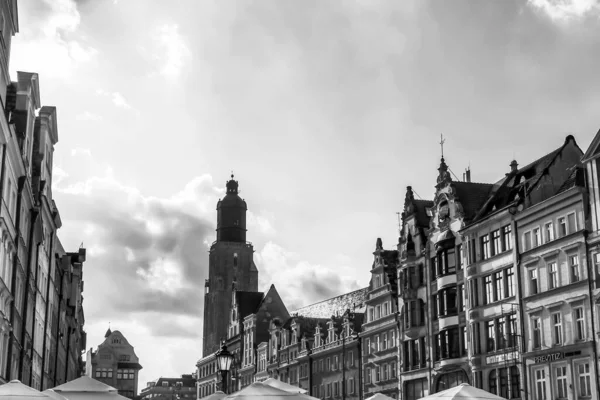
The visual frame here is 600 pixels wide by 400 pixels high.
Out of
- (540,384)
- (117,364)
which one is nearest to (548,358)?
(540,384)

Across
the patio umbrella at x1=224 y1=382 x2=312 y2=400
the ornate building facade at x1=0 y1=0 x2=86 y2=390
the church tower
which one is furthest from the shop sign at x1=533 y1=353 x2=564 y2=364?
the church tower

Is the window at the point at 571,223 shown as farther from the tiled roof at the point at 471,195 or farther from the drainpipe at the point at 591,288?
the tiled roof at the point at 471,195

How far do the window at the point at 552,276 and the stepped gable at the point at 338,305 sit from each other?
4105 centimetres

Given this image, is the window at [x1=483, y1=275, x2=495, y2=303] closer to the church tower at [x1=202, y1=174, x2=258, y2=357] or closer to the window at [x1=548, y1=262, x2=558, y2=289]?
the window at [x1=548, y1=262, x2=558, y2=289]

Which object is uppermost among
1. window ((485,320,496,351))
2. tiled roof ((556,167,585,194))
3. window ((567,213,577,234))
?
tiled roof ((556,167,585,194))

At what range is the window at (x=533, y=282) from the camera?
53.8 meters

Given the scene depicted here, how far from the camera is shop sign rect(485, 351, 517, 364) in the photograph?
55062 millimetres

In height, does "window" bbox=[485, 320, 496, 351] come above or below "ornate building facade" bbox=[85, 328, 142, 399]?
below

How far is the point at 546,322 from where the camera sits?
52.2 m

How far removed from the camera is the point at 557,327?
51.3 meters

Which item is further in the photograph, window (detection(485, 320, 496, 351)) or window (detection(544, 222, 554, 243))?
window (detection(485, 320, 496, 351))

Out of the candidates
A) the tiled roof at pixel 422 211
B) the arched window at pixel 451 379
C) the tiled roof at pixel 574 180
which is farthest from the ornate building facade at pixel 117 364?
the tiled roof at pixel 574 180

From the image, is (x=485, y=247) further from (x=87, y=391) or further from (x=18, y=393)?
(x=18, y=393)

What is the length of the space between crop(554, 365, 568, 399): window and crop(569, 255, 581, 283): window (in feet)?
17.2
